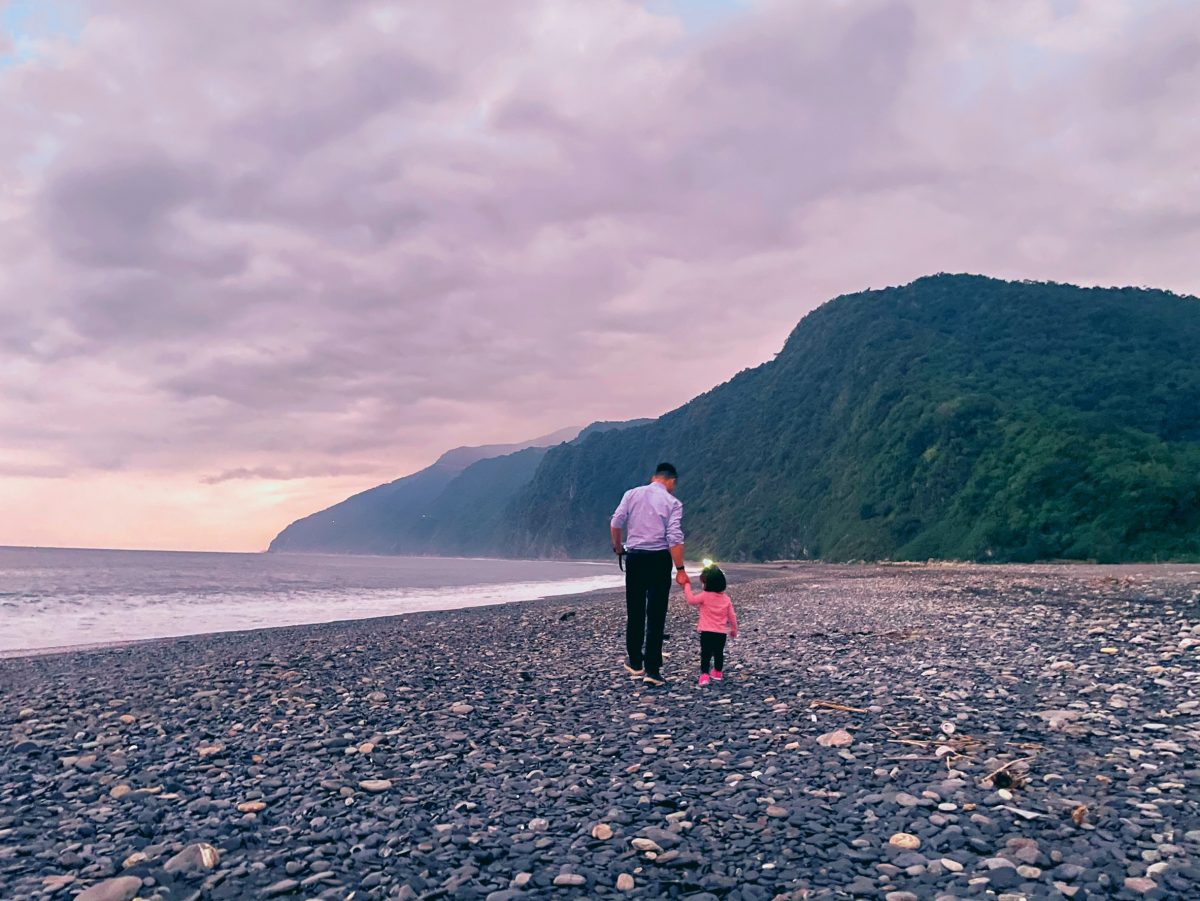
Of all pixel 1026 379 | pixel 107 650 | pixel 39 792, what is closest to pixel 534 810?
pixel 39 792

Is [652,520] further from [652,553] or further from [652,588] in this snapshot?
[652,588]

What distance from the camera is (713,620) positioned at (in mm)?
10195

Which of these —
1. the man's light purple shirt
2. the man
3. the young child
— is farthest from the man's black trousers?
the young child

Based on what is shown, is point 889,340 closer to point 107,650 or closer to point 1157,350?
point 1157,350

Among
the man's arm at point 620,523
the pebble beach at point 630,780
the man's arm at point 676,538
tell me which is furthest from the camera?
the man's arm at point 620,523

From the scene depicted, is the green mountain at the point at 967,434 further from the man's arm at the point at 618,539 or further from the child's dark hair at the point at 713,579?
the man's arm at the point at 618,539

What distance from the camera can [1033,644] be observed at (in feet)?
40.3

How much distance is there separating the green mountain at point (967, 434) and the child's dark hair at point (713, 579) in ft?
195

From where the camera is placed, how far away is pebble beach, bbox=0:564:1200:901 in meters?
4.34

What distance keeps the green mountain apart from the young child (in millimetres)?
59362

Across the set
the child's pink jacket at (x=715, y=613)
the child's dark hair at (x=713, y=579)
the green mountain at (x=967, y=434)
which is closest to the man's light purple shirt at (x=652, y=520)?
the child's dark hair at (x=713, y=579)

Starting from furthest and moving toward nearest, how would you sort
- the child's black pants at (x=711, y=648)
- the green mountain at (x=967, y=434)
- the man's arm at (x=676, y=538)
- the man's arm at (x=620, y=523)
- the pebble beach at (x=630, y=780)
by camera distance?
the green mountain at (x=967, y=434) → the man's arm at (x=620, y=523) → the child's black pants at (x=711, y=648) → the man's arm at (x=676, y=538) → the pebble beach at (x=630, y=780)

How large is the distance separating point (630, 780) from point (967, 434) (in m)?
86.9

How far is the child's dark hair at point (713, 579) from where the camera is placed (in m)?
10.2
